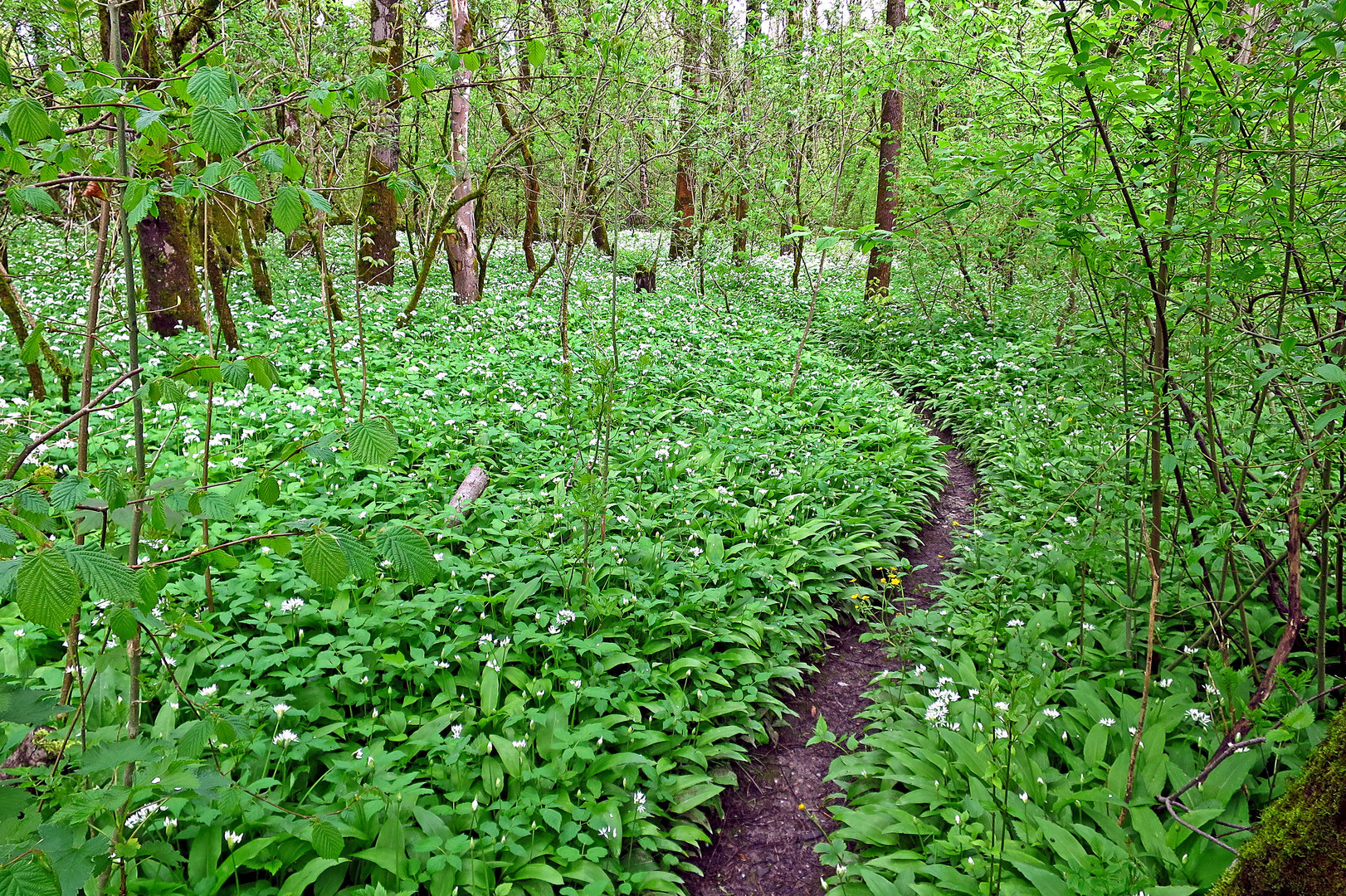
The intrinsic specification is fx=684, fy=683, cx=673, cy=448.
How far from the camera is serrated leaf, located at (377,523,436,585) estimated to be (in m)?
1.39

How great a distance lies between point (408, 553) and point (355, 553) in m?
0.10

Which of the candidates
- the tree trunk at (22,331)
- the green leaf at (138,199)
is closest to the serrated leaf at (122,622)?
the green leaf at (138,199)

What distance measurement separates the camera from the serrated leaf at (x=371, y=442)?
1496 millimetres

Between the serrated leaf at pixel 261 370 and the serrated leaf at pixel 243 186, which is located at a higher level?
the serrated leaf at pixel 243 186

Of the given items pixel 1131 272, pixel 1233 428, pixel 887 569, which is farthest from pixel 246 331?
pixel 1233 428

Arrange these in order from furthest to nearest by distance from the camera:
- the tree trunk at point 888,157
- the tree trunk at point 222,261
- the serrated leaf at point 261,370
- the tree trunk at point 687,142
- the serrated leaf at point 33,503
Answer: the tree trunk at point 888,157, the tree trunk at point 687,142, the tree trunk at point 222,261, the serrated leaf at point 261,370, the serrated leaf at point 33,503

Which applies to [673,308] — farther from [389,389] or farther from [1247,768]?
[1247,768]

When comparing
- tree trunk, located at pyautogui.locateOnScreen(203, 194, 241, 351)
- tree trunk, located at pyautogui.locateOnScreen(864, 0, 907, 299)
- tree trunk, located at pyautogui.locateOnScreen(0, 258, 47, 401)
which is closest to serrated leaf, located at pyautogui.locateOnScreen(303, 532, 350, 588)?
tree trunk, located at pyautogui.locateOnScreen(203, 194, 241, 351)

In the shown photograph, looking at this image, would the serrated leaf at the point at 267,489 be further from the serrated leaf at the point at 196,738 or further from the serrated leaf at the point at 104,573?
the serrated leaf at the point at 196,738

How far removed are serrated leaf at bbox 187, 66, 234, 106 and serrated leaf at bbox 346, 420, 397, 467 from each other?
0.67 m

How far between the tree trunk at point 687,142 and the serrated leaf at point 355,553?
6654 millimetres

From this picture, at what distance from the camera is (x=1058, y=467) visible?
16.8 feet

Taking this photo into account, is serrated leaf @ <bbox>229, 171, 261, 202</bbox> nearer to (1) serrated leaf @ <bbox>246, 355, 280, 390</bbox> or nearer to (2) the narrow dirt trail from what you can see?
(1) serrated leaf @ <bbox>246, 355, 280, 390</bbox>

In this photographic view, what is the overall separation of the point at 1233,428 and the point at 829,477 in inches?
109
